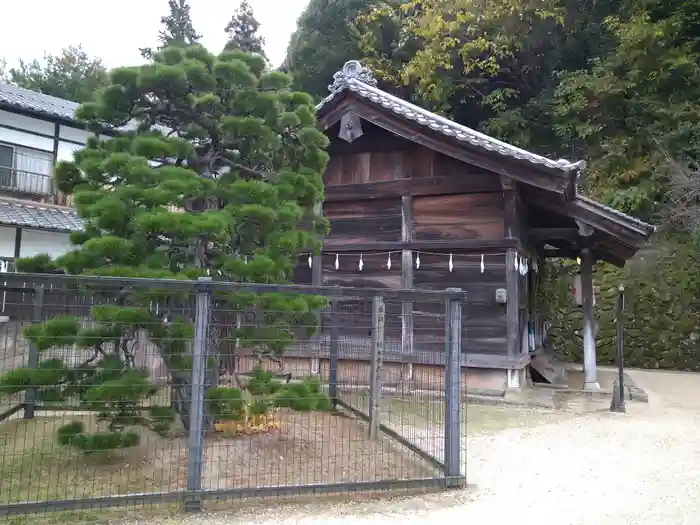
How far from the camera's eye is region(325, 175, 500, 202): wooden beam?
945 cm

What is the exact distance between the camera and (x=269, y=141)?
5.46 m

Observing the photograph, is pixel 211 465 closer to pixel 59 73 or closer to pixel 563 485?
pixel 563 485

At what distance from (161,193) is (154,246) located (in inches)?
23.4

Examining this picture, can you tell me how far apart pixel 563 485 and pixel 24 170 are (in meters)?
15.7

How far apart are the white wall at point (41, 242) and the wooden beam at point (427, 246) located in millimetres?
8101

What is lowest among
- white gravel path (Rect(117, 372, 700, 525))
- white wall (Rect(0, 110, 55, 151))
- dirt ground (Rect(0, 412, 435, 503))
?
white gravel path (Rect(117, 372, 700, 525))

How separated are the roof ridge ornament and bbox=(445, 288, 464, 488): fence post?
6.24 meters

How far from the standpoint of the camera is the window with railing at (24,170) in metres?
15.2

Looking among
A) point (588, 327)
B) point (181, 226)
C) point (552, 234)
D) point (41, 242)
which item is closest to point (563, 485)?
point (181, 226)

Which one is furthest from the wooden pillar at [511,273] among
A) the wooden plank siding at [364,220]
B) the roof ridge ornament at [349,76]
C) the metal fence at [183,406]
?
the metal fence at [183,406]

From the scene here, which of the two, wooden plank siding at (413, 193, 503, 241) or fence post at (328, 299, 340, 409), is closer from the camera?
fence post at (328, 299, 340, 409)

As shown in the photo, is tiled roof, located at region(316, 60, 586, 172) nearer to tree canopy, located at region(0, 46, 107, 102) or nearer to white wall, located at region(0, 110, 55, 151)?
white wall, located at region(0, 110, 55, 151)

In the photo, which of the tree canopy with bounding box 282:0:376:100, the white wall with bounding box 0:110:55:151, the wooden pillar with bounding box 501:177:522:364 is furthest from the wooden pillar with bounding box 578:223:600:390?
the tree canopy with bounding box 282:0:376:100

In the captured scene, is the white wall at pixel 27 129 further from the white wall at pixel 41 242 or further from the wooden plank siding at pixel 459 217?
the wooden plank siding at pixel 459 217
